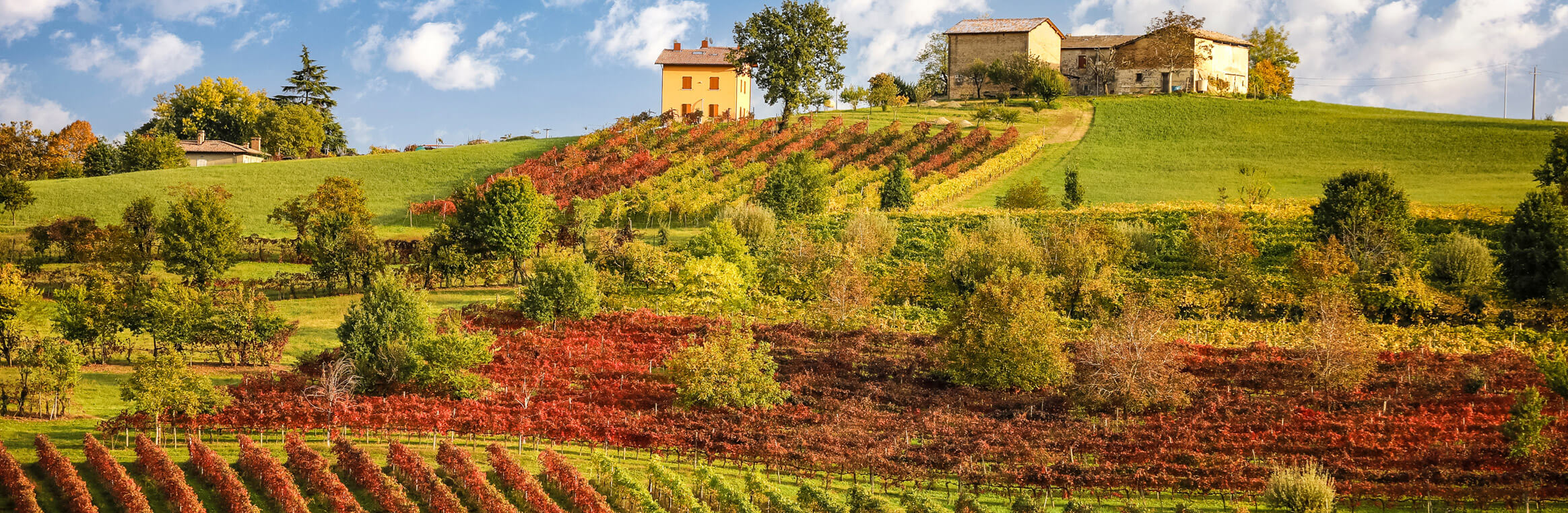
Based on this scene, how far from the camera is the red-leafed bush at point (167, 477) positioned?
27.3 metres

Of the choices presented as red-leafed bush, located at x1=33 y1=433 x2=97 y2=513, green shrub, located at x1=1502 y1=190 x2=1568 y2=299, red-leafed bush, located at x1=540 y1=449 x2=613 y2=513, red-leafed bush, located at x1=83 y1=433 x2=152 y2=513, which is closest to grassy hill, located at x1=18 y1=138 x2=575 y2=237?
red-leafed bush, located at x1=33 y1=433 x2=97 y2=513

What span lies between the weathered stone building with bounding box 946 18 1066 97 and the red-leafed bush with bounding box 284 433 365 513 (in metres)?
91.9

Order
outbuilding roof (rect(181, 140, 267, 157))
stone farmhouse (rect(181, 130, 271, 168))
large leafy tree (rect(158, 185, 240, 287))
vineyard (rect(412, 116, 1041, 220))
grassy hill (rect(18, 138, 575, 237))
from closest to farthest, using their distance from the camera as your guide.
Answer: large leafy tree (rect(158, 185, 240, 287))
vineyard (rect(412, 116, 1041, 220))
grassy hill (rect(18, 138, 575, 237))
stone farmhouse (rect(181, 130, 271, 168))
outbuilding roof (rect(181, 140, 267, 157))

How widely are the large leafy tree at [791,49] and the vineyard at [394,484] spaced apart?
60655 mm

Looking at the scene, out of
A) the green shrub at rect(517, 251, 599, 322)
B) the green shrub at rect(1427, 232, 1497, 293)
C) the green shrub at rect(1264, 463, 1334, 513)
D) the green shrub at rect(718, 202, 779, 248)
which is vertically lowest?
the green shrub at rect(1264, 463, 1334, 513)

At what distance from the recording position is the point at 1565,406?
1378 inches

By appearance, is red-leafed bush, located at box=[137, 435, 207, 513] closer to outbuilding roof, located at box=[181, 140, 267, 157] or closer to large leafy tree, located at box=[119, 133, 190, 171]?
large leafy tree, located at box=[119, 133, 190, 171]

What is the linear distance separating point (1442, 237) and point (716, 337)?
37.7 metres

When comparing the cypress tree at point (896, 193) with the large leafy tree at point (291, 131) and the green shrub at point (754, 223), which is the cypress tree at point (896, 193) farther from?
the large leafy tree at point (291, 131)

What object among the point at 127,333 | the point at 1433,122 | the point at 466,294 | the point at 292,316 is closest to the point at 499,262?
the point at 466,294

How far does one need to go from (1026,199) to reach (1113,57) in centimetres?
5365

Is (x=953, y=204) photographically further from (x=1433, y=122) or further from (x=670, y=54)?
(x=1433, y=122)

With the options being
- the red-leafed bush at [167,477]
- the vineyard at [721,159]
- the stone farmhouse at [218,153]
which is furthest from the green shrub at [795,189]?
the stone farmhouse at [218,153]

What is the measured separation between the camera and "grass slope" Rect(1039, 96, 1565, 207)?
80.4 metres
